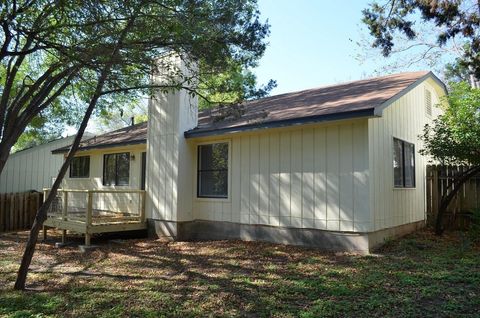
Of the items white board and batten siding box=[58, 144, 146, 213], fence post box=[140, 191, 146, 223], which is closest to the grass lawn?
fence post box=[140, 191, 146, 223]

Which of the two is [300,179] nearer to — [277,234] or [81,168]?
[277,234]

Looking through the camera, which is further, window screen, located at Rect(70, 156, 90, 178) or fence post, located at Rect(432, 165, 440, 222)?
window screen, located at Rect(70, 156, 90, 178)

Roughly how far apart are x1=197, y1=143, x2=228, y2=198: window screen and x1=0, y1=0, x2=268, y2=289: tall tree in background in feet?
11.4

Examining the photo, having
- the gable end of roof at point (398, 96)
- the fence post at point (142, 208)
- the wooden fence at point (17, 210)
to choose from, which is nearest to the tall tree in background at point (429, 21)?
the gable end of roof at point (398, 96)

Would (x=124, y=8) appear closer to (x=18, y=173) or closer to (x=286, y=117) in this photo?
(x=286, y=117)

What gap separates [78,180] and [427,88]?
12364 millimetres

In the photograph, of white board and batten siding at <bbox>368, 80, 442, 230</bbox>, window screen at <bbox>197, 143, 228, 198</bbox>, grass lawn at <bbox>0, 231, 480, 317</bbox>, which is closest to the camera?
grass lawn at <bbox>0, 231, 480, 317</bbox>

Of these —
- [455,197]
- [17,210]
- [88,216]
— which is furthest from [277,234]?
[17,210]

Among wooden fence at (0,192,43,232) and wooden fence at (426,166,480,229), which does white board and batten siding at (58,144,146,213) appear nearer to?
wooden fence at (0,192,43,232)

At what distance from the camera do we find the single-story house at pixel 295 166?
25.7ft

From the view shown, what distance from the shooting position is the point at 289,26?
30.2 ft

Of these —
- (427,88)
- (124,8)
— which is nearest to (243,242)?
(124,8)

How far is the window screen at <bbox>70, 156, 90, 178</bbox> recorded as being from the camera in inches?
574

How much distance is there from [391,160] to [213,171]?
4327 millimetres
